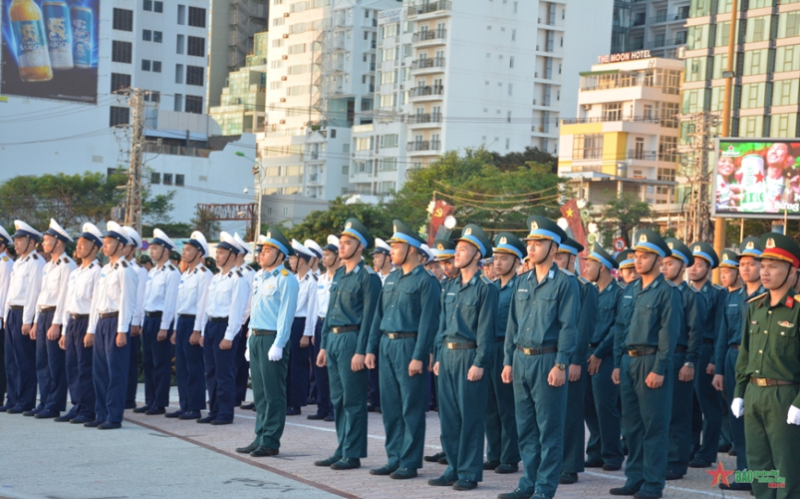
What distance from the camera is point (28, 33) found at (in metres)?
70.9

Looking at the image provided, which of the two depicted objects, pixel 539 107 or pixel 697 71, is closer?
pixel 697 71

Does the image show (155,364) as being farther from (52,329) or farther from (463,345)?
(463,345)

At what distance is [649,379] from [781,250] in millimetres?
1907

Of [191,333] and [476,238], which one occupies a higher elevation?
[476,238]

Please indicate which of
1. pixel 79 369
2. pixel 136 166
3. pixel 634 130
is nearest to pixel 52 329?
pixel 79 369

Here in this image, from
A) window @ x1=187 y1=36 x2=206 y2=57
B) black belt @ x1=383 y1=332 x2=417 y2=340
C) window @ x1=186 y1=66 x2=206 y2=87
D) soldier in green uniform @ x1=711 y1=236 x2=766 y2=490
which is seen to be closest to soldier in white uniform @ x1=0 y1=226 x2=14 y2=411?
black belt @ x1=383 y1=332 x2=417 y2=340

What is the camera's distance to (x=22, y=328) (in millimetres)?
13961

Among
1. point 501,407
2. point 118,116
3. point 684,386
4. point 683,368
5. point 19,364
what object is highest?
point 118,116

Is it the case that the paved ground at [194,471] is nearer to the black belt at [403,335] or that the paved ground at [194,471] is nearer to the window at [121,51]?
the black belt at [403,335]

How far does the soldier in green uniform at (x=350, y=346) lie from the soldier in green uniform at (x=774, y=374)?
373cm

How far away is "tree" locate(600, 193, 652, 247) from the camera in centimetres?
6012

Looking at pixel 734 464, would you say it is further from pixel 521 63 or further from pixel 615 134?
pixel 521 63

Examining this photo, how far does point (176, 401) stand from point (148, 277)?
2106mm

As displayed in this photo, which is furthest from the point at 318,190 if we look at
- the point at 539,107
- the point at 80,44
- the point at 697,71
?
the point at 697,71
